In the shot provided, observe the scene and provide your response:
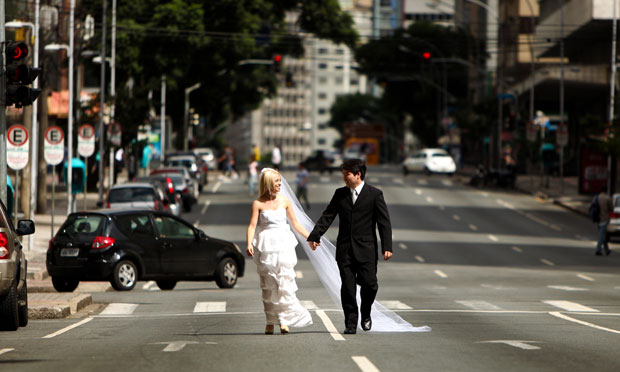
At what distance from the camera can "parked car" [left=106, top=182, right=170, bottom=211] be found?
35094 millimetres

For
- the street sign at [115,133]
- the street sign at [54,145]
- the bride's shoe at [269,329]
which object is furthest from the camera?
the street sign at [115,133]

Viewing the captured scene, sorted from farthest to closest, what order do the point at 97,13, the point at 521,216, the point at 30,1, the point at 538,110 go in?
the point at 538,110 → the point at 97,13 → the point at 521,216 → the point at 30,1

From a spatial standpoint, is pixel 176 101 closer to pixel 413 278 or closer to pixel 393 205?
pixel 393 205

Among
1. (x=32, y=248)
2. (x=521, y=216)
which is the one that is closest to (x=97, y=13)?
(x=521, y=216)

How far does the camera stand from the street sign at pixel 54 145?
30.5 metres

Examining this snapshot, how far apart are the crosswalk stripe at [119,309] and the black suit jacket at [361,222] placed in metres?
5.79

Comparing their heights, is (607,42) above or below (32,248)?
above

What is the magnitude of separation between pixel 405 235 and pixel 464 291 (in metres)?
18.7

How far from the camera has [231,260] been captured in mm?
24906

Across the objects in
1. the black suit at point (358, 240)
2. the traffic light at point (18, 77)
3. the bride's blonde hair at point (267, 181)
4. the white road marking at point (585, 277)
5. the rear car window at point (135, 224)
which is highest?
the traffic light at point (18, 77)

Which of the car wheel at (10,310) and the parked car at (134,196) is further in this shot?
the parked car at (134,196)

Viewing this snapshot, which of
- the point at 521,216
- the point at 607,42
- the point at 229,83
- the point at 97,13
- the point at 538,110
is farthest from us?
the point at 538,110

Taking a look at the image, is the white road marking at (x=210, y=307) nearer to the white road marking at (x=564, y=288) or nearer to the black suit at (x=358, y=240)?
the black suit at (x=358, y=240)

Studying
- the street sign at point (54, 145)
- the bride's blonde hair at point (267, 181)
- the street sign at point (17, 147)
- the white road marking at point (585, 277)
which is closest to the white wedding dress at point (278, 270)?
the bride's blonde hair at point (267, 181)
